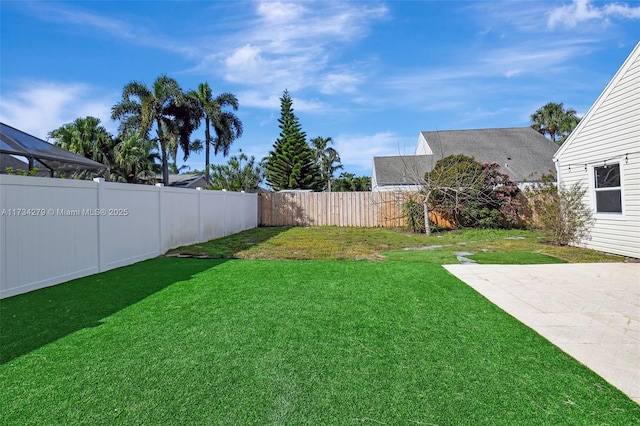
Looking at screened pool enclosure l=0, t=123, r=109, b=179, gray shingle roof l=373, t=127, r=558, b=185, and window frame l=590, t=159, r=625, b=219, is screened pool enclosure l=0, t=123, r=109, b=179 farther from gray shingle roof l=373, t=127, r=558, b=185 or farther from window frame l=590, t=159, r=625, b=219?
gray shingle roof l=373, t=127, r=558, b=185

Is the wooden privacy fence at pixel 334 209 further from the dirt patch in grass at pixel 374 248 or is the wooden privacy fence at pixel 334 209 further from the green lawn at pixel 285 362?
the green lawn at pixel 285 362

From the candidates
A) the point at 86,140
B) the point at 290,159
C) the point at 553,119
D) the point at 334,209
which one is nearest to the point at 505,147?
the point at 553,119

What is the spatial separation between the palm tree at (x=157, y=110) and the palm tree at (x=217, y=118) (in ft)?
4.16

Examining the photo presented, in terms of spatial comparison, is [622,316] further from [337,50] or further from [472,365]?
[337,50]

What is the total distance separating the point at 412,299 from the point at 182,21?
25.6 feet

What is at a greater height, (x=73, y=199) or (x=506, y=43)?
(x=506, y=43)

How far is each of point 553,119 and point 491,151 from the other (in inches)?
404

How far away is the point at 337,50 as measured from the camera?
9.73m

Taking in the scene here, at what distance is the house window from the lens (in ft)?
21.3

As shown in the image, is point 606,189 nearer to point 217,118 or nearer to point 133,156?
point 133,156

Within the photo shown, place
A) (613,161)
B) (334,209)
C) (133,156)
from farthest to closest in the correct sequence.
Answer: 1. (133,156)
2. (334,209)
3. (613,161)

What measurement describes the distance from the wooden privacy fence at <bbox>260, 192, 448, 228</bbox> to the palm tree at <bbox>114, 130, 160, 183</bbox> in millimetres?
7286

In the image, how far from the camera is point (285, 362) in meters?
2.15

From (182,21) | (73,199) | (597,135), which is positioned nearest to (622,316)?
(597,135)
